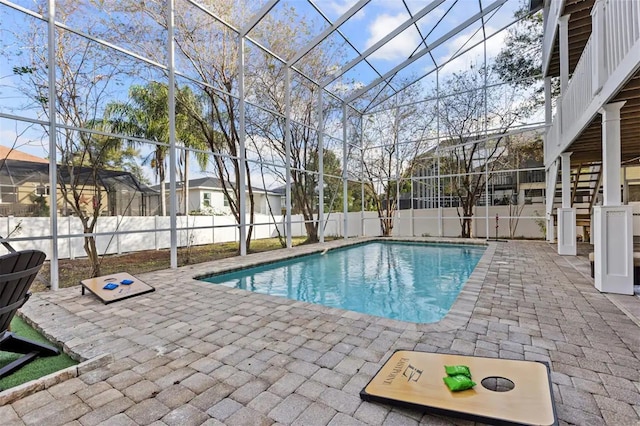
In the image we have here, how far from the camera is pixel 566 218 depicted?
23.1ft

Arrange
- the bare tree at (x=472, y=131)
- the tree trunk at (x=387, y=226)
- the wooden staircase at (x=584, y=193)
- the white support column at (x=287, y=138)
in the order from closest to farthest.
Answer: the wooden staircase at (x=584, y=193) → the white support column at (x=287, y=138) → the bare tree at (x=472, y=131) → the tree trunk at (x=387, y=226)

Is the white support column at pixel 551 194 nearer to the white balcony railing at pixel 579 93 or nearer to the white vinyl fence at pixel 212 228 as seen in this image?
the white vinyl fence at pixel 212 228

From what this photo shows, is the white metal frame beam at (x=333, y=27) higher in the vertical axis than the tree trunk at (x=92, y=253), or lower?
higher

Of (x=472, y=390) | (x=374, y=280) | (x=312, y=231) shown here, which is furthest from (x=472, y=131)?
(x=472, y=390)

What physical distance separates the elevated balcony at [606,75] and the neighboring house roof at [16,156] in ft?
23.5

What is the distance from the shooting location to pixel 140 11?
6.29m

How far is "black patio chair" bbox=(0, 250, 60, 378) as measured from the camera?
2.21 meters

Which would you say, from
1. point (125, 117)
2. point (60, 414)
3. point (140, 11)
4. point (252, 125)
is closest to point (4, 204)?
point (125, 117)

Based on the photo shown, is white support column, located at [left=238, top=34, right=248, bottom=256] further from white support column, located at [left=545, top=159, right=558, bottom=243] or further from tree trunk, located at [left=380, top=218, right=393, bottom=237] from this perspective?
white support column, located at [left=545, top=159, right=558, bottom=243]

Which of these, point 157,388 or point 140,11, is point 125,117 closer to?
point 140,11

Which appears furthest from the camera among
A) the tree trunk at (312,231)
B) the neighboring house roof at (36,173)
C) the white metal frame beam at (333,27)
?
the tree trunk at (312,231)

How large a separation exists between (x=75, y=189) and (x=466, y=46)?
39.2 ft

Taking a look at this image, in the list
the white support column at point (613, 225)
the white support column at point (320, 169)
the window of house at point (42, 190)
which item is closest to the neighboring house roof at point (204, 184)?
the window of house at point (42, 190)

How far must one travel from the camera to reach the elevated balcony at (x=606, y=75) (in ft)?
10.2
